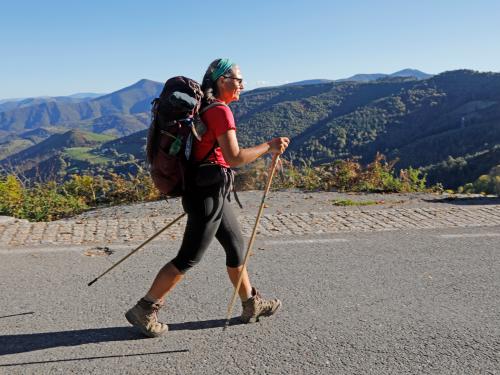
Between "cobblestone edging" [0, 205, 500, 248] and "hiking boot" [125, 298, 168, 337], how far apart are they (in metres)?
2.58

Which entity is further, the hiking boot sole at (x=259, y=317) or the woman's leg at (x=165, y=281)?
the hiking boot sole at (x=259, y=317)

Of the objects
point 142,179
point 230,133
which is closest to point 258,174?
point 142,179

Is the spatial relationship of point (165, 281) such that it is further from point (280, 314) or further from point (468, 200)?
point (468, 200)

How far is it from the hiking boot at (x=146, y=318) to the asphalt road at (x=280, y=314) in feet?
→ 0.23

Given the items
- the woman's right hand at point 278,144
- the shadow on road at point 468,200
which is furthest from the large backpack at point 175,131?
the shadow on road at point 468,200

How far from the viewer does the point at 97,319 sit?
3488 mm

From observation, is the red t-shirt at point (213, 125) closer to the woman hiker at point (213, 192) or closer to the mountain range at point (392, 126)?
the woman hiker at point (213, 192)

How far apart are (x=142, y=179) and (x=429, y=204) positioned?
219 inches

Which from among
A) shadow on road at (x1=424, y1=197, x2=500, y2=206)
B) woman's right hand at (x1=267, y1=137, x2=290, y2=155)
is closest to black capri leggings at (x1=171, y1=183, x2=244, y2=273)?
woman's right hand at (x1=267, y1=137, x2=290, y2=155)

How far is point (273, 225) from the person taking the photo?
657 centimetres

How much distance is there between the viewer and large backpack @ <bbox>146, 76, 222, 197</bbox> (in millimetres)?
2822

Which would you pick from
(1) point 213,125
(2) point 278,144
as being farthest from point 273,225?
(1) point 213,125

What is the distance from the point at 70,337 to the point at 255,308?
50.1 inches

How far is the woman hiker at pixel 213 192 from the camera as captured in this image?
289 cm
